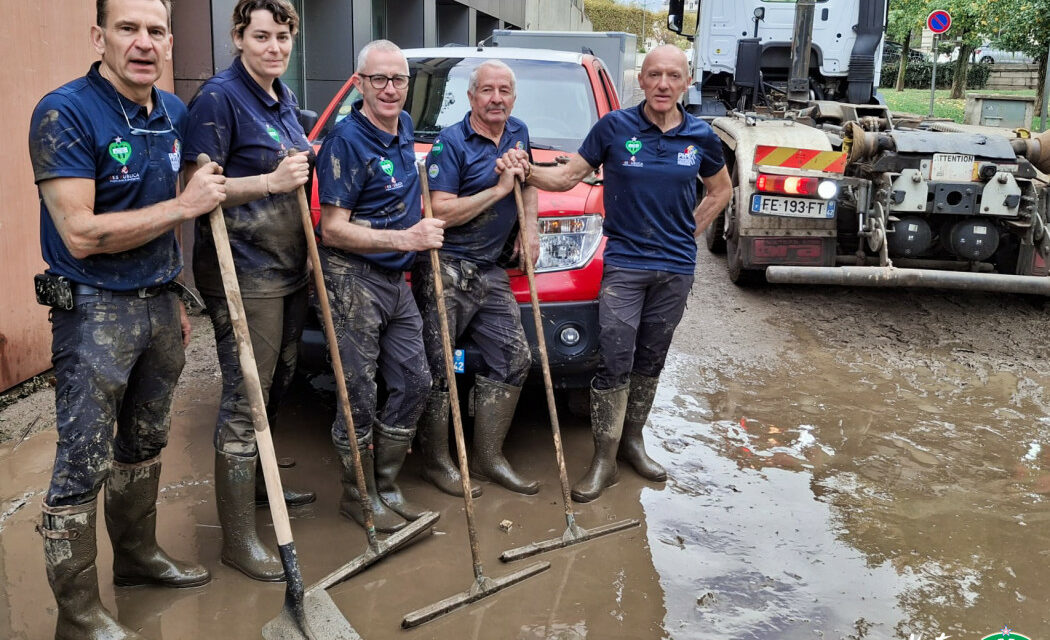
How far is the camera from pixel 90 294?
2.90 meters

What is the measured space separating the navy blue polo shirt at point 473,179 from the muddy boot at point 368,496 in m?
0.96

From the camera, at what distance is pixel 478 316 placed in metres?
4.34

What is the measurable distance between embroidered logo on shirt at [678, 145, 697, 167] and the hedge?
137 ft

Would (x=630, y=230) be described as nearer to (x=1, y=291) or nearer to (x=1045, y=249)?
(x=1, y=291)

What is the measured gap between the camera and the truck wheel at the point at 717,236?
8594mm

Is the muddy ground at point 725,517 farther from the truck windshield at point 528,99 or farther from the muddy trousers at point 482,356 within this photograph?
the truck windshield at point 528,99

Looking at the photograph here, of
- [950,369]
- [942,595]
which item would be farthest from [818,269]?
[942,595]

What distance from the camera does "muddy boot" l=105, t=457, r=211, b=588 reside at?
10.7 ft

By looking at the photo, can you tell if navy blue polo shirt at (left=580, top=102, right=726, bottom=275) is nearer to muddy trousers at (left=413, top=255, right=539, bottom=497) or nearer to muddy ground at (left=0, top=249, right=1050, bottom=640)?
muddy trousers at (left=413, top=255, right=539, bottom=497)

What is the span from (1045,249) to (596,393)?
13.3 ft

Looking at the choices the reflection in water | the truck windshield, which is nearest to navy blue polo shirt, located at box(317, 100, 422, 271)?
the truck windshield

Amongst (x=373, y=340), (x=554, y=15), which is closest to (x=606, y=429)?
(x=373, y=340)

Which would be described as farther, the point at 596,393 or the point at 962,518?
the point at 596,393

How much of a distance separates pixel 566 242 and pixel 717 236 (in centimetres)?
452
